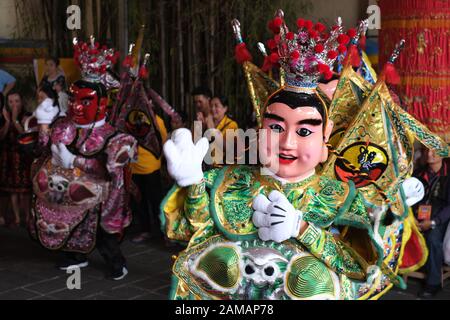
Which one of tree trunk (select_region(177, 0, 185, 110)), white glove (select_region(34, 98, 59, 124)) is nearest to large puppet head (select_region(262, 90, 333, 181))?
white glove (select_region(34, 98, 59, 124))

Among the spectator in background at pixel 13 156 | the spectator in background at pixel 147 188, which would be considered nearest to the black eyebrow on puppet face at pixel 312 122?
the spectator in background at pixel 147 188

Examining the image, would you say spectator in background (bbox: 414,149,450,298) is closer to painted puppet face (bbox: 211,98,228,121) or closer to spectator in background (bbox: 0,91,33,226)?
painted puppet face (bbox: 211,98,228,121)

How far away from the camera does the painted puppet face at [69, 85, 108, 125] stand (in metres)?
4.39

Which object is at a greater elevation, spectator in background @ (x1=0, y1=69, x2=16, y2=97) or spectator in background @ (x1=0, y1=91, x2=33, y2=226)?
spectator in background @ (x1=0, y1=69, x2=16, y2=97)

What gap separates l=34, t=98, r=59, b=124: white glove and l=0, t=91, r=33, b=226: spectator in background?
1377 millimetres

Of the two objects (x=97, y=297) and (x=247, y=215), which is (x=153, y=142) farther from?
(x=247, y=215)

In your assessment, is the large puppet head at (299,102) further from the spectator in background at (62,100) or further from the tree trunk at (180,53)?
the tree trunk at (180,53)

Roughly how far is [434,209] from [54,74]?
3.43 meters

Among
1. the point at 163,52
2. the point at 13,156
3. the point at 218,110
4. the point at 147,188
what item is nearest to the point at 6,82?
Answer: the point at 13,156

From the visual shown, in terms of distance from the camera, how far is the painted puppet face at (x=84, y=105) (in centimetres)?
439

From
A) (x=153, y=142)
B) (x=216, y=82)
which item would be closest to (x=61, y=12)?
(x=216, y=82)

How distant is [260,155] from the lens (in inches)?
105

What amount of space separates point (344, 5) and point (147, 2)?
2011mm

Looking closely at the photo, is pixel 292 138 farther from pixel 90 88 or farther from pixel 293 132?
pixel 90 88
